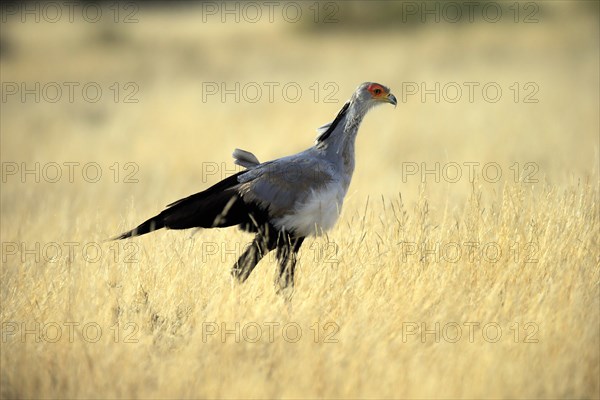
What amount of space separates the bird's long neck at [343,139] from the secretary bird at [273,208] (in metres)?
0.07

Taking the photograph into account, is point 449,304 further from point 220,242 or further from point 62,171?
point 62,171

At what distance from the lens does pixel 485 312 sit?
417 centimetres

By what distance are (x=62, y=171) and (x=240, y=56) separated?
999 cm

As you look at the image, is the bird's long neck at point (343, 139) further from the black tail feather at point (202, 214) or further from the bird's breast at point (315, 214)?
the black tail feather at point (202, 214)

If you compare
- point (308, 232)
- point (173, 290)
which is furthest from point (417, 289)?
point (173, 290)

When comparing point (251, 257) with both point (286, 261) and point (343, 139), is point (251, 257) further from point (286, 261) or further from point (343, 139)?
point (343, 139)

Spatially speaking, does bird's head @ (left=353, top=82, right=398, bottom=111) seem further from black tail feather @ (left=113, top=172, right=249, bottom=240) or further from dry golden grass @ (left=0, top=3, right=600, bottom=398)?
black tail feather @ (left=113, top=172, right=249, bottom=240)

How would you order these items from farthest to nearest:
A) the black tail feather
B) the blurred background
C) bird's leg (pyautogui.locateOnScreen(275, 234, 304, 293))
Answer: the blurred background
the black tail feather
bird's leg (pyautogui.locateOnScreen(275, 234, 304, 293))

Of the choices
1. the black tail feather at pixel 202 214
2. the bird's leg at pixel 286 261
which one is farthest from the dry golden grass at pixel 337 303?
the black tail feather at pixel 202 214

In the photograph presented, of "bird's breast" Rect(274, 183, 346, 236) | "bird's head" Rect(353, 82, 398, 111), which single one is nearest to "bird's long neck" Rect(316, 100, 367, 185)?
"bird's head" Rect(353, 82, 398, 111)

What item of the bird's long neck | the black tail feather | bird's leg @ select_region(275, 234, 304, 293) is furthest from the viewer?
the bird's long neck

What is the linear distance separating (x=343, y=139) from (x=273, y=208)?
747 mm

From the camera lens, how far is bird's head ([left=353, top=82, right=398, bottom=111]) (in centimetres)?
536

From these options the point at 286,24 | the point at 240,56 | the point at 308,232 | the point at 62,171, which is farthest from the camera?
the point at 286,24
